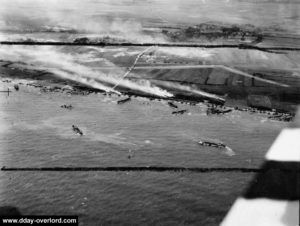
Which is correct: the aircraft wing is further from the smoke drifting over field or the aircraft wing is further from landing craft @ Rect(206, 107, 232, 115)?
the smoke drifting over field

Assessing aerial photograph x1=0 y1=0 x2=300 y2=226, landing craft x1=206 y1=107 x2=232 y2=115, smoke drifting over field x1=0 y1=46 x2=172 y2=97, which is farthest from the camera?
smoke drifting over field x1=0 y1=46 x2=172 y2=97

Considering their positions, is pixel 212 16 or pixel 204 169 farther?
pixel 212 16

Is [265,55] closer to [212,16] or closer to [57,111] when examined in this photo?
[212,16]

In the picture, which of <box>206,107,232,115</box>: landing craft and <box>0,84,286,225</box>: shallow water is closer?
<box>0,84,286,225</box>: shallow water

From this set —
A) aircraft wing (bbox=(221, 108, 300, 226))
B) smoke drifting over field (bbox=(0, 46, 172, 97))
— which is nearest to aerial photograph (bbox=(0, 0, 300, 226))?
aircraft wing (bbox=(221, 108, 300, 226))

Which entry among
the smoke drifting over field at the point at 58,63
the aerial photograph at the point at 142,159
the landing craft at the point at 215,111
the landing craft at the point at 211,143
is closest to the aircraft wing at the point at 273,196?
the aerial photograph at the point at 142,159

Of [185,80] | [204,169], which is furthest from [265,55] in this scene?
[204,169]
